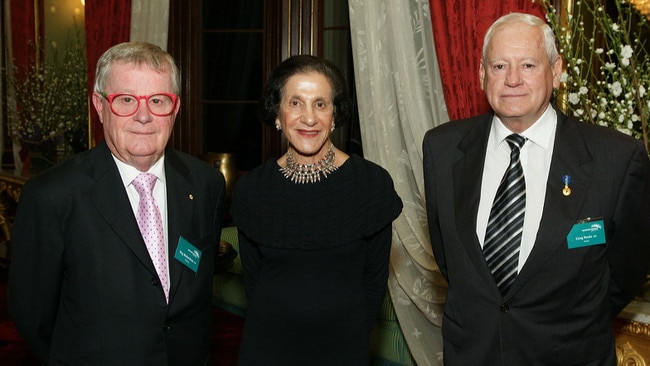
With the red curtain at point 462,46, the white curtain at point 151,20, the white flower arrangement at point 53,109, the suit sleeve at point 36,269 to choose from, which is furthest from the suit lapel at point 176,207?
the white flower arrangement at point 53,109

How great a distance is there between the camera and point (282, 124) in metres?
2.45

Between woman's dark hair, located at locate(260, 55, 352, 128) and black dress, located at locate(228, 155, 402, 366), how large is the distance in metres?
0.21

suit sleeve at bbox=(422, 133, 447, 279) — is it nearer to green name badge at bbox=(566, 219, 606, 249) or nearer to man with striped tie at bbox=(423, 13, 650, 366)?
man with striped tie at bbox=(423, 13, 650, 366)

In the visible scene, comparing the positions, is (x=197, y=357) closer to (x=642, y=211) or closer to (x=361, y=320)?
(x=361, y=320)

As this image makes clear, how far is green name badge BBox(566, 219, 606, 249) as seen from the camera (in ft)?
6.46

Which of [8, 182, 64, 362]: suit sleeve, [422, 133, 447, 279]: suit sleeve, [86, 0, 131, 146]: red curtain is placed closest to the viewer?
[8, 182, 64, 362]: suit sleeve

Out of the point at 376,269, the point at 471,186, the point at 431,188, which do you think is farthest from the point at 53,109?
the point at 471,186

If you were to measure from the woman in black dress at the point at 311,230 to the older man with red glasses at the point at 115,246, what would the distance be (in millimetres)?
370

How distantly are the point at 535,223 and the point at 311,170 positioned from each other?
780mm

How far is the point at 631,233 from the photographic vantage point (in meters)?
2.08

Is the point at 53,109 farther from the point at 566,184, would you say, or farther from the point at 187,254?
the point at 566,184

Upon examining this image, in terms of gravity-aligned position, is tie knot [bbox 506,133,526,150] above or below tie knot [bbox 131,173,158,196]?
above

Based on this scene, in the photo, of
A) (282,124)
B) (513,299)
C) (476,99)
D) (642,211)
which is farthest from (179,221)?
(476,99)

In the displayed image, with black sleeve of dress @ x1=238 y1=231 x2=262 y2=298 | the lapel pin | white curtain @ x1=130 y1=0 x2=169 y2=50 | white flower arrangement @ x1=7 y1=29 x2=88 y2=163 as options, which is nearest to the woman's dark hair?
black sleeve of dress @ x1=238 y1=231 x2=262 y2=298
